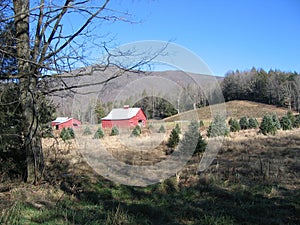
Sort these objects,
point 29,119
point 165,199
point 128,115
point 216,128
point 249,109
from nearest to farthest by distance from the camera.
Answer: point 165,199, point 29,119, point 128,115, point 216,128, point 249,109

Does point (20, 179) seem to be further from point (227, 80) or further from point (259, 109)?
point (227, 80)

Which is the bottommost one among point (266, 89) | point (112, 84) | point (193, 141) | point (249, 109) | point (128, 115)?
point (193, 141)

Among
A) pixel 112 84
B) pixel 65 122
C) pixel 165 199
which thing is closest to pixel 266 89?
pixel 65 122

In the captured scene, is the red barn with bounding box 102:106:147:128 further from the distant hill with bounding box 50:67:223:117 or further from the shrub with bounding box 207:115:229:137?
the shrub with bounding box 207:115:229:137

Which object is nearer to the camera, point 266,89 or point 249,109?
point 249,109

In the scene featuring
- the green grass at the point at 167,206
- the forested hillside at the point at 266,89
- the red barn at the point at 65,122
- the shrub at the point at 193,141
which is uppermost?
the forested hillside at the point at 266,89

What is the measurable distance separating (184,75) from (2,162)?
4.93m

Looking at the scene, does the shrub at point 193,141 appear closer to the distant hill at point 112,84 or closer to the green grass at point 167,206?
the distant hill at point 112,84

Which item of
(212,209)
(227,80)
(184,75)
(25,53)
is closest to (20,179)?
(25,53)

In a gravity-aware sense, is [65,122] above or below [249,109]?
below

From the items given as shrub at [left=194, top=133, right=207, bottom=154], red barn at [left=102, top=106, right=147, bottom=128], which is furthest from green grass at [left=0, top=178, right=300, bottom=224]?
shrub at [left=194, top=133, right=207, bottom=154]

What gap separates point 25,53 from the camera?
5285mm

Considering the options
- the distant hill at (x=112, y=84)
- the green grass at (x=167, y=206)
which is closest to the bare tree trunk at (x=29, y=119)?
the distant hill at (x=112, y=84)

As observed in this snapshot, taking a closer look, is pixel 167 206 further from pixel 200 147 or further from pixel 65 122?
pixel 65 122
